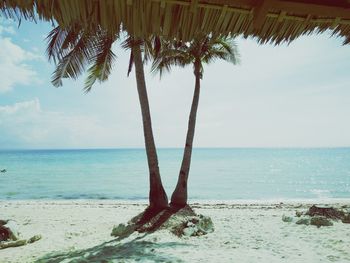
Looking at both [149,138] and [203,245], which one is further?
[149,138]

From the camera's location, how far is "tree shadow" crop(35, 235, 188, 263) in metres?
5.20

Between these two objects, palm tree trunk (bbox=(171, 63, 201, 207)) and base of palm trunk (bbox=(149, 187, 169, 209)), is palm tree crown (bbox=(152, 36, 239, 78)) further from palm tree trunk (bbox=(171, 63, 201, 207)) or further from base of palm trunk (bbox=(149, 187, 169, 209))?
base of palm trunk (bbox=(149, 187, 169, 209))

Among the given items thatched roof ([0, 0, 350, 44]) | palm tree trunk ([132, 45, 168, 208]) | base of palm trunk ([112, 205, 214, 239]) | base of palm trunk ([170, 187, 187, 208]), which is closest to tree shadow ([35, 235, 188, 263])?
base of palm trunk ([112, 205, 214, 239])

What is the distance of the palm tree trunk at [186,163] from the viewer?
9508mm

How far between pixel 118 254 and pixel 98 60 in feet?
19.6

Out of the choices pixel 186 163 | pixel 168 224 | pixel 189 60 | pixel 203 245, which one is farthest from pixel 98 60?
pixel 203 245

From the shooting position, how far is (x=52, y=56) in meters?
8.88

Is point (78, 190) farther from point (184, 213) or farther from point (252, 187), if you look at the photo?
point (184, 213)

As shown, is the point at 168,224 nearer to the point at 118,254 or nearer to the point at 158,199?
the point at 158,199

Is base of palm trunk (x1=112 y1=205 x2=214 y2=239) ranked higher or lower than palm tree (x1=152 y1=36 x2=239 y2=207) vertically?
lower

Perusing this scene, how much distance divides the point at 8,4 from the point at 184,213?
288 inches

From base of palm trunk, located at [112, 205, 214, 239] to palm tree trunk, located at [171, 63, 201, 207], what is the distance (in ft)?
2.58

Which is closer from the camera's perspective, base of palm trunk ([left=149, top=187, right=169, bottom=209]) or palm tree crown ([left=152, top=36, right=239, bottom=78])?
base of palm trunk ([left=149, top=187, right=169, bottom=209])

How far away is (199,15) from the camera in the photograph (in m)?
2.16
